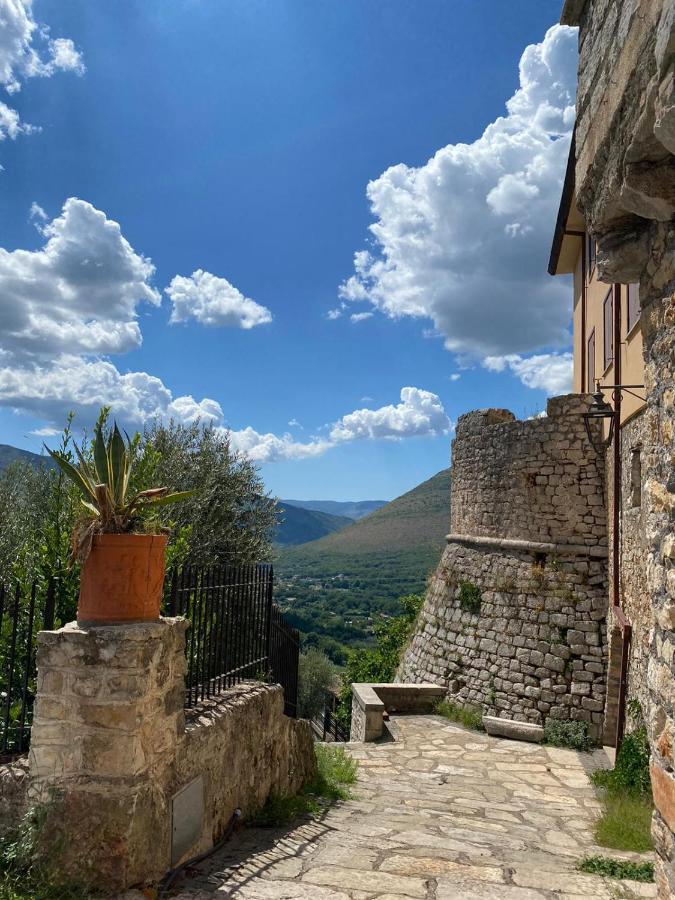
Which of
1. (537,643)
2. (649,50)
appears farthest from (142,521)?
(537,643)

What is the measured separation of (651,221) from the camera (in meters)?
3.03

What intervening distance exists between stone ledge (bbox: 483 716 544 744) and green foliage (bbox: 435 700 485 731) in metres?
0.32

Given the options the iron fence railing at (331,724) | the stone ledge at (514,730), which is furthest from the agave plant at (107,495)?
the iron fence railing at (331,724)

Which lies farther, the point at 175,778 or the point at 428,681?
the point at 428,681

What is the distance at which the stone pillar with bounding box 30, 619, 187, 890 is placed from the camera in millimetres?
3508

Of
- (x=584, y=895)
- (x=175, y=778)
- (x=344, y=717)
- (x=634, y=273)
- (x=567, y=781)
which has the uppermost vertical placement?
(x=634, y=273)

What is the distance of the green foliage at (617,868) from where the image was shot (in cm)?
467

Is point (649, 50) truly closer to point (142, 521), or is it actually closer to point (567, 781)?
point (142, 521)

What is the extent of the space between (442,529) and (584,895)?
210ft

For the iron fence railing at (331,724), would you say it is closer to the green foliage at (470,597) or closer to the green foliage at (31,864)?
the green foliage at (470,597)

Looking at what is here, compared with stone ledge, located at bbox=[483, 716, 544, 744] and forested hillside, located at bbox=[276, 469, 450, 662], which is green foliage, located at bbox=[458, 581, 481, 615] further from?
forested hillside, located at bbox=[276, 469, 450, 662]

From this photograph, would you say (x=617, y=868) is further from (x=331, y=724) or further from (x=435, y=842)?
(x=331, y=724)

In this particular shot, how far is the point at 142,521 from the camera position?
4215 mm

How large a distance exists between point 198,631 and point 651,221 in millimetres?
4125
